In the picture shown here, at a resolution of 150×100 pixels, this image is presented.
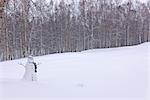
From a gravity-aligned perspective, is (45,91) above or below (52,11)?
below

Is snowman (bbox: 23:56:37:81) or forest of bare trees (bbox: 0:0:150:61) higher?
forest of bare trees (bbox: 0:0:150:61)

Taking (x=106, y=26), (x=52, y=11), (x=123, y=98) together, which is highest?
(x=52, y=11)

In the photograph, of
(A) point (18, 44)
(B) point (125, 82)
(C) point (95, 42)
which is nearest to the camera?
(B) point (125, 82)

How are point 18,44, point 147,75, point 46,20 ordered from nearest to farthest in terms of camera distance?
point 147,75 → point 18,44 → point 46,20

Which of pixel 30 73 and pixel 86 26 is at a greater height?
pixel 86 26

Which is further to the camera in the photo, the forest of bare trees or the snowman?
the forest of bare trees

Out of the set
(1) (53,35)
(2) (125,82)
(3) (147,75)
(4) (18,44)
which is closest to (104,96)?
(2) (125,82)

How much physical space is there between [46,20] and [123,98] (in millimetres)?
34091

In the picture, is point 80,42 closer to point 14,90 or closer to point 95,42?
point 95,42

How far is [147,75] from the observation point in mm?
9703

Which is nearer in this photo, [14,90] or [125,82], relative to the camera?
[14,90]

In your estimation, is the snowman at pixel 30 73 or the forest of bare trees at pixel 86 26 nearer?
the snowman at pixel 30 73

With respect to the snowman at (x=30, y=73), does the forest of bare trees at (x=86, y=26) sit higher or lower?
higher

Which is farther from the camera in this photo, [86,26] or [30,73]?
[86,26]
